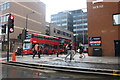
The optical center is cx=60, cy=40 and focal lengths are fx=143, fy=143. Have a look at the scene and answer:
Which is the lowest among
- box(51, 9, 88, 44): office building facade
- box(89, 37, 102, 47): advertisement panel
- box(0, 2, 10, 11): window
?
box(89, 37, 102, 47): advertisement panel

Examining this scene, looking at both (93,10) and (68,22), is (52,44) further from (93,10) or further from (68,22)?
(68,22)

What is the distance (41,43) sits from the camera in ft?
84.8

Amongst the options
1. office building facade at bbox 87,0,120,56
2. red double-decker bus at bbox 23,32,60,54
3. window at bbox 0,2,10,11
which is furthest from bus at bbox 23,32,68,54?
window at bbox 0,2,10,11

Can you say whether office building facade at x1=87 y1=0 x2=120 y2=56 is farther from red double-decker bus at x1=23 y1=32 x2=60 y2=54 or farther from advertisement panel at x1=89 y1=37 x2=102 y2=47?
red double-decker bus at x1=23 y1=32 x2=60 y2=54

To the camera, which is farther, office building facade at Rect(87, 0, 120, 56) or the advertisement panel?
the advertisement panel

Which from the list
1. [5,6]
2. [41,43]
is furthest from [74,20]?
[41,43]

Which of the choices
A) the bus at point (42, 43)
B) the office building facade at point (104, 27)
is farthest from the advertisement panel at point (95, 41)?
the bus at point (42, 43)

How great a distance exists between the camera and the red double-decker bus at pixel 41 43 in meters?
24.2

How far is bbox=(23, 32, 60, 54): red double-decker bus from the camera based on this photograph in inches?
953

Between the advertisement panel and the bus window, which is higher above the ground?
the advertisement panel

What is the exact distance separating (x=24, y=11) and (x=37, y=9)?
27.0 feet

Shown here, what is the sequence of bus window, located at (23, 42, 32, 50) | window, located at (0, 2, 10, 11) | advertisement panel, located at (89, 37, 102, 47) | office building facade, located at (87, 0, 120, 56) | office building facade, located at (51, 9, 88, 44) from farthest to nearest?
office building facade, located at (51, 9, 88, 44)
window, located at (0, 2, 10, 11)
bus window, located at (23, 42, 32, 50)
advertisement panel, located at (89, 37, 102, 47)
office building facade, located at (87, 0, 120, 56)

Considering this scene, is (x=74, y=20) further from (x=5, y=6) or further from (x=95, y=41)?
(x=95, y=41)

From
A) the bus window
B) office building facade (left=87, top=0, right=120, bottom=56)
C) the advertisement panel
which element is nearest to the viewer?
office building facade (left=87, top=0, right=120, bottom=56)
